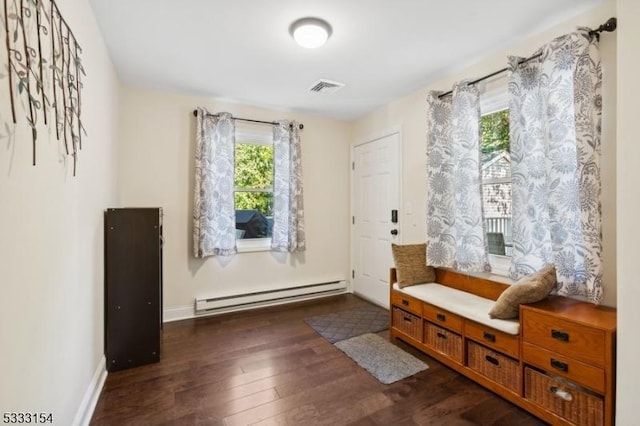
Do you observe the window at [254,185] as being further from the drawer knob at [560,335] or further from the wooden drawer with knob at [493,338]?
the drawer knob at [560,335]

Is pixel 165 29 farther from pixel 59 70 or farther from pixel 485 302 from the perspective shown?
pixel 485 302

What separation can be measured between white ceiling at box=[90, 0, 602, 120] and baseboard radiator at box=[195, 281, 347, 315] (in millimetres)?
2311

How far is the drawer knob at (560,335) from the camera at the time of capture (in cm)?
163

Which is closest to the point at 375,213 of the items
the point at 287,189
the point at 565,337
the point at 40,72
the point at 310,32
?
the point at 287,189

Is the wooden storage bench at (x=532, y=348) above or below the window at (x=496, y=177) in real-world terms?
below

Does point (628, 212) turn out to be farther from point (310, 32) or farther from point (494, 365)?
point (310, 32)

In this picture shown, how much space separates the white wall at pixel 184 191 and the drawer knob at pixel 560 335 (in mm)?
2768

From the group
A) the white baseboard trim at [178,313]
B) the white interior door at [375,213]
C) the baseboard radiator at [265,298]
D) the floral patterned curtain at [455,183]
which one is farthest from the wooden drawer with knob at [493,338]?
the white baseboard trim at [178,313]

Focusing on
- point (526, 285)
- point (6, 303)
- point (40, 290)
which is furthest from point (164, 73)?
point (526, 285)

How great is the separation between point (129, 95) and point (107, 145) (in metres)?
0.97

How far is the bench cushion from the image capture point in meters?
1.90

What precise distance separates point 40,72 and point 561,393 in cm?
285

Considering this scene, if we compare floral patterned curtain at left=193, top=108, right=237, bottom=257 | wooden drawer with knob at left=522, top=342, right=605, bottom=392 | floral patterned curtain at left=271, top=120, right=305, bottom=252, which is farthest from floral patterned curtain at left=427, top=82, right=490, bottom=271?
floral patterned curtain at left=193, top=108, right=237, bottom=257

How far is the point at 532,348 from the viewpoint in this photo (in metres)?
1.77
